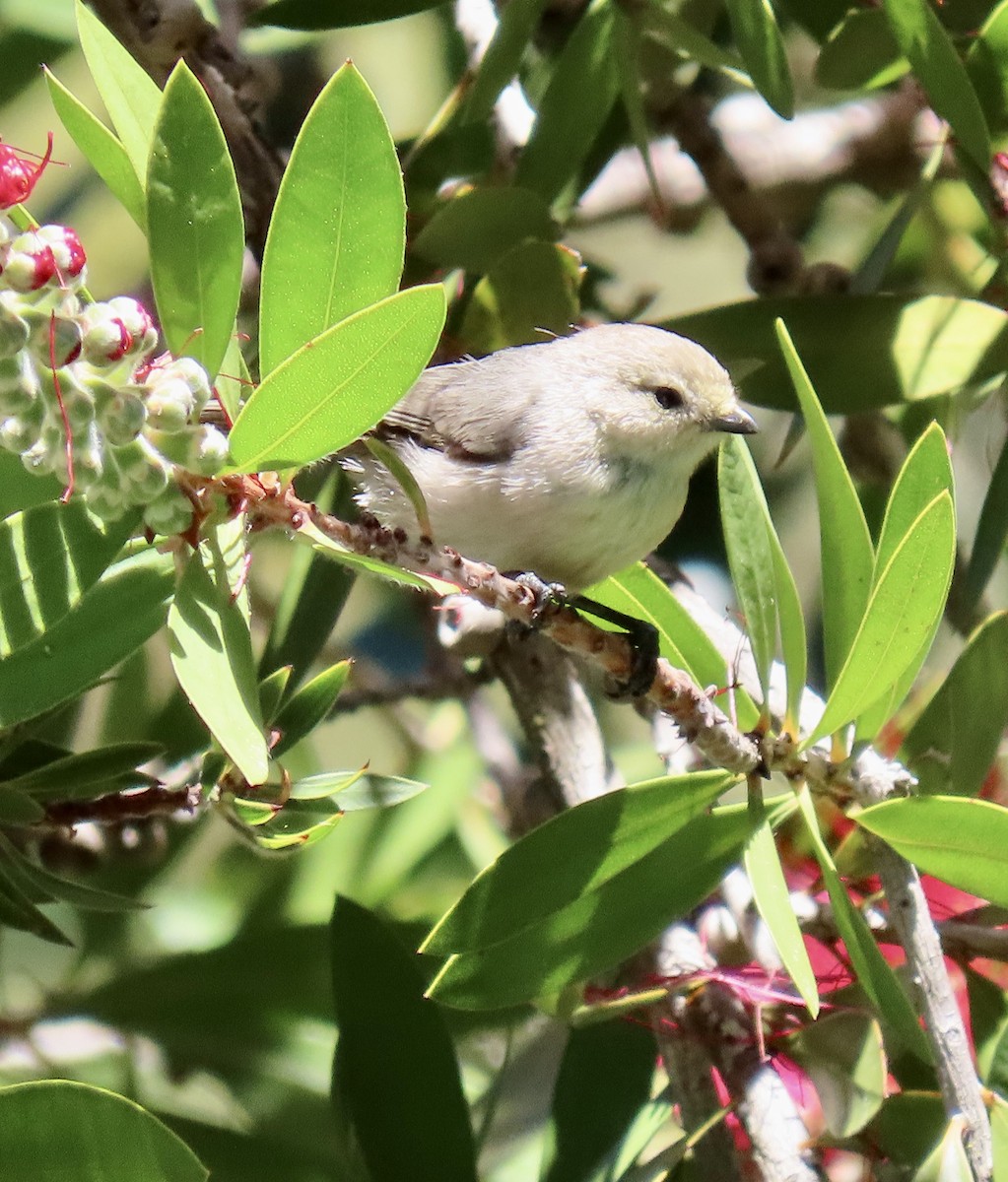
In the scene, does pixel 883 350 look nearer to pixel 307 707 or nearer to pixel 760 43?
pixel 760 43

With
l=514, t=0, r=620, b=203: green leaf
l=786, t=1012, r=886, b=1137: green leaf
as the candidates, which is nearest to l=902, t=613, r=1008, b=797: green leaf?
l=786, t=1012, r=886, b=1137: green leaf

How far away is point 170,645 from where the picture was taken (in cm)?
113

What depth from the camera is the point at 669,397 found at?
2279 millimetres

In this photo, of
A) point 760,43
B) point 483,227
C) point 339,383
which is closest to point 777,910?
point 339,383

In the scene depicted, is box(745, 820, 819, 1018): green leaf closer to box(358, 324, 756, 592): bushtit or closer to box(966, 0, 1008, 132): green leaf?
box(358, 324, 756, 592): bushtit

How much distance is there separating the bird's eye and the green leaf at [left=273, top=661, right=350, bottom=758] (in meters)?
0.97

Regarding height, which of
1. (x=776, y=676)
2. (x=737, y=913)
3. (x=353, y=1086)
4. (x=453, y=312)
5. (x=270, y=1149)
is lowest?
(x=270, y=1149)

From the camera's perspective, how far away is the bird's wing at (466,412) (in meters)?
2.20

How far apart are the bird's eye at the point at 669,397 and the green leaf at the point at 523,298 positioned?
187 mm

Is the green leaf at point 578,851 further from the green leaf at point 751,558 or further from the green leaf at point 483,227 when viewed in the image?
the green leaf at point 483,227

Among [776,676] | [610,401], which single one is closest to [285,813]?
[776,676]

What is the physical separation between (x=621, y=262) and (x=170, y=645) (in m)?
3.28

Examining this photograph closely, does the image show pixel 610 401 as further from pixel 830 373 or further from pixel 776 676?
pixel 776 676

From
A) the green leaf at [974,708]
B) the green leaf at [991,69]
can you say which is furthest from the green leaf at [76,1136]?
the green leaf at [991,69]
